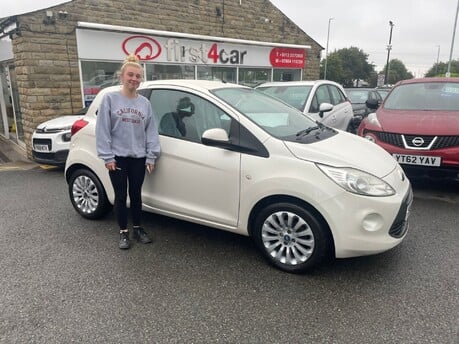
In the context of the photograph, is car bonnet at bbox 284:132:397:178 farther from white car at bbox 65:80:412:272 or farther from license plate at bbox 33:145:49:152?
license plate at bbox 33:145:49:152

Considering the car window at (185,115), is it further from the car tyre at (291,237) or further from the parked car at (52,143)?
the parked car at (52,143)

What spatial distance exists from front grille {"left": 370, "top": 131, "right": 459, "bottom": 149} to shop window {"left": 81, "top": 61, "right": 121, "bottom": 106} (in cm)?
612

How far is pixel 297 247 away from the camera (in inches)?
124

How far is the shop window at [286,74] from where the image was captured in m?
13.1

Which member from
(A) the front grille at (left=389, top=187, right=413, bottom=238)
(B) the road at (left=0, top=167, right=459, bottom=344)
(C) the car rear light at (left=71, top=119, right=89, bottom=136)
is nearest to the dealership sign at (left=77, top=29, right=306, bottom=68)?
(C) the car rear light at (left=71, top=119, right=89, bottom=136)

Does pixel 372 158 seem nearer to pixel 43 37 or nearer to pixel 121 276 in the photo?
pixel 121 276

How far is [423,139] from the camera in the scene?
199 inches

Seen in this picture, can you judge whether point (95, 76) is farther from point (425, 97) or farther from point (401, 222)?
point (401, 222)

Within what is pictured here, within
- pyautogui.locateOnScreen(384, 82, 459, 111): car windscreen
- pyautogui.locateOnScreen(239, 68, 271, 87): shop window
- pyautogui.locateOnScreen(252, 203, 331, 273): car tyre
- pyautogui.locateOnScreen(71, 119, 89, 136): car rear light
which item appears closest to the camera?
pyautogui.locateOnScreen(252, 203, 331, 273): car tyre

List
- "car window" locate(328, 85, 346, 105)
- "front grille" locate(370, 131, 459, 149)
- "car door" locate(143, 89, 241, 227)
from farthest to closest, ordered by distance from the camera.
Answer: "car window" locate(328, 85, 346, 105)
"front grille" locate(370, 131, 459, 149)
"car door" locate(143, 89, 241, 227)

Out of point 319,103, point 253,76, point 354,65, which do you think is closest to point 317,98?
point 319,103

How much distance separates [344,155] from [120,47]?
737 cm

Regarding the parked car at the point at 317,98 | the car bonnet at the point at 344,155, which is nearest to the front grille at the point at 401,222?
the car bonnet at the point at 344,155

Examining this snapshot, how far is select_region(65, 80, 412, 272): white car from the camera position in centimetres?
293
